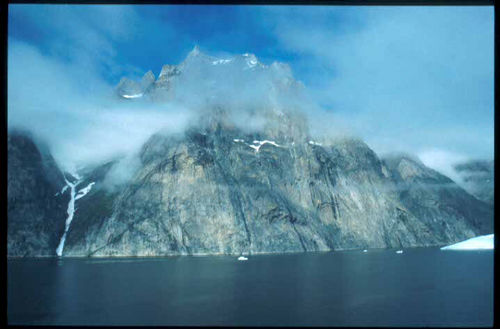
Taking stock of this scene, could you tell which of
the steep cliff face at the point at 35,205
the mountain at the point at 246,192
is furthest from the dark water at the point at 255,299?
the mountain at the point at 246,192

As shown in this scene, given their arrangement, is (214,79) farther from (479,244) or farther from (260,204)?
(479,244)

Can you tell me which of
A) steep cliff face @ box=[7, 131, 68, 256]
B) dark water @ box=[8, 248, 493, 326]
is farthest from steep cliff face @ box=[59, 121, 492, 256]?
dark water @ box=[8, 248, 493, 326]

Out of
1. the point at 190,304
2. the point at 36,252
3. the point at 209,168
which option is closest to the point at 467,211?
the point at 209,168

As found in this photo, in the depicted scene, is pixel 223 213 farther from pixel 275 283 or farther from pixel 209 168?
pixel 275 283

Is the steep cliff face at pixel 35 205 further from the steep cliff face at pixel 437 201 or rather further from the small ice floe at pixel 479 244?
the steep cliff face at pixel 437 201

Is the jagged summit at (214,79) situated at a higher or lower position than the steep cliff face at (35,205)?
higher

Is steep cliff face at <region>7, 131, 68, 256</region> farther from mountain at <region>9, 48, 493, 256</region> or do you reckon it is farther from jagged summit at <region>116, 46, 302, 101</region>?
jagged summit at <region>116, 46, 302, 101</region>
